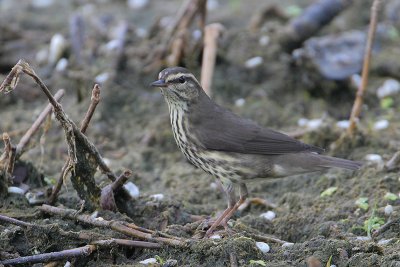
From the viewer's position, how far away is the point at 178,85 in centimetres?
617

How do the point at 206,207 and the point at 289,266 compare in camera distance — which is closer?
the point at 289,266

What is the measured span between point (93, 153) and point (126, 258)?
850 millimetres

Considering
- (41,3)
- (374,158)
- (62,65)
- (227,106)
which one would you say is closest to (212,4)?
(41,3)

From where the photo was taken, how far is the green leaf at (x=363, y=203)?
5902 mm

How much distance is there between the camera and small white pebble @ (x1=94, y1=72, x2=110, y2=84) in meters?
8.70

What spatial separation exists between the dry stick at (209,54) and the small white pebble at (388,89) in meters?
1.88

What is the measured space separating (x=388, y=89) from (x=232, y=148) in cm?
334

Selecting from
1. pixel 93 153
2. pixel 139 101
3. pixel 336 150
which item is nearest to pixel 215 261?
pixel 93 153

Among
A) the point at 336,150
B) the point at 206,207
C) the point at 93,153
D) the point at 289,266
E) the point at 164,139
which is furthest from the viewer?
the point at 164,139

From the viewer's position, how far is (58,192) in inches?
221

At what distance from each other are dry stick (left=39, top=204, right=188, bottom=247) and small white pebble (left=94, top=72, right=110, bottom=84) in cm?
349

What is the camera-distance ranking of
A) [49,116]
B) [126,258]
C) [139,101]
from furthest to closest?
[139,101], [49,116], [126,258]

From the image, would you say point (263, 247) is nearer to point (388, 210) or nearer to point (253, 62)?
point (388, 210)

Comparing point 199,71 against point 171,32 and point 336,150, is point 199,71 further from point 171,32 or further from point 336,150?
point 336,150
